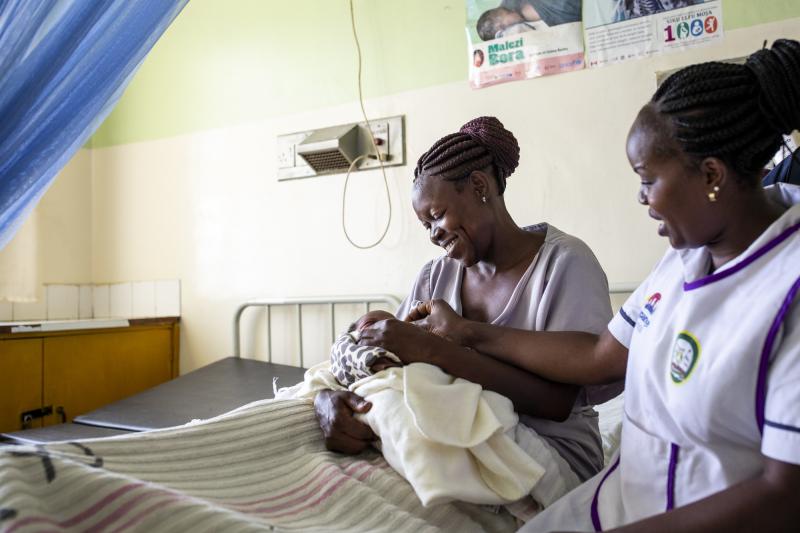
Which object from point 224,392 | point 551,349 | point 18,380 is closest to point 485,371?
point 551,349

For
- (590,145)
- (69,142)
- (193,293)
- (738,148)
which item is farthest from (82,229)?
(738,148)

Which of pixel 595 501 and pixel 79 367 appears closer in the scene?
pixel 595 501

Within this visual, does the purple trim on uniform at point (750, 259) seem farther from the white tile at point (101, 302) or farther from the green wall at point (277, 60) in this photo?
the white tile at point (101, 302)

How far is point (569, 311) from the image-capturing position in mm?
1236

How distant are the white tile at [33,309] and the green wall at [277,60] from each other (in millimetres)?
891

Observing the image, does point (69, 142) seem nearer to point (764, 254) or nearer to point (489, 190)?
point (489, 190)

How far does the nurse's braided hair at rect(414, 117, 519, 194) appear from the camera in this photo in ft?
4.63

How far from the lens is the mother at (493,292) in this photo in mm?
1178

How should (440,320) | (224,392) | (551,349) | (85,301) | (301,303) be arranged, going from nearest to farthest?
(551,349) → (440,320) → (224,392) → (301,303) → (85,301)

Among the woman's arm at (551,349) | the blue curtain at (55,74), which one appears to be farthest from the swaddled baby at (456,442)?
the blue curtain at (55,74)

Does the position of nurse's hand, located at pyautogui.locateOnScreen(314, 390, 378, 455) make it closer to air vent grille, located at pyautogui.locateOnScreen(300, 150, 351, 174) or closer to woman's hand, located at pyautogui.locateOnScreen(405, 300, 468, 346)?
woman's hand, located at pyautogui.locateOnScreen(405, 300, 468, 346)

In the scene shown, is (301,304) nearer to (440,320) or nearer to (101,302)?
(101,302)

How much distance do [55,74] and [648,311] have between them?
4.42 ft

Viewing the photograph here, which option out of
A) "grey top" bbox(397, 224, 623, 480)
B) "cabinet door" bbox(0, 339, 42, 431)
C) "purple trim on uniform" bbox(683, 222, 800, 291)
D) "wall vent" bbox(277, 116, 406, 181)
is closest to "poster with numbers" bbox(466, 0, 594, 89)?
"wall vent" bbox(277, 116, 406, 181)
